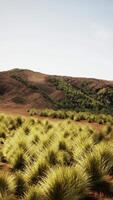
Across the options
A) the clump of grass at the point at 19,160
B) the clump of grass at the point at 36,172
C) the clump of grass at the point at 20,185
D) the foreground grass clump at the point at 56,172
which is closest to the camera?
the foreground grass clump at the point at 56,172

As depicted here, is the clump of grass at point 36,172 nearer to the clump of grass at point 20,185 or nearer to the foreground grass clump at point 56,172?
the foreground grass clump at point 56,172

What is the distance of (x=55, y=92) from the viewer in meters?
50.9

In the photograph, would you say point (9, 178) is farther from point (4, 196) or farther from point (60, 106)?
point (60, 106)

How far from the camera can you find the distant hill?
43.0 metres

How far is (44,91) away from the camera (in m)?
49.8

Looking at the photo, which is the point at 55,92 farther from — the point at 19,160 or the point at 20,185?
the point at 20,185

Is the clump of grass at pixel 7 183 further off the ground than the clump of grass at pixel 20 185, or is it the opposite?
the clump of grass at pixel 7 183

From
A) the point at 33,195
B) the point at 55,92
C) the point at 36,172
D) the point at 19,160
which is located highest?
the point at 33,195

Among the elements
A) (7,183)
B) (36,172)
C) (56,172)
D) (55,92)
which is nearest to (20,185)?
(7,183)

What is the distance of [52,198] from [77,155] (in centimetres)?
293

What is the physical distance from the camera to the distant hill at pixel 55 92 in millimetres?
43000

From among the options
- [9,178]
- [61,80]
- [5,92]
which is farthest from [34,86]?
[9,178]

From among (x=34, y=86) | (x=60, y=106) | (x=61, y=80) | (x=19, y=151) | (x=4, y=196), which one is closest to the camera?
(x=4, y=196)

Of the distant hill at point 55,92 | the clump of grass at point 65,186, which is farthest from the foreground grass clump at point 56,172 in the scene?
the distant hill at point 55,92
